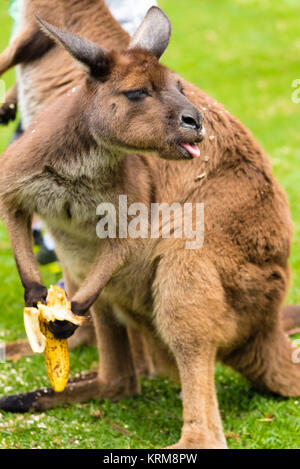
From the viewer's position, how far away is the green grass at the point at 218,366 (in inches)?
152

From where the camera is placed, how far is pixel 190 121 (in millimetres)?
3184

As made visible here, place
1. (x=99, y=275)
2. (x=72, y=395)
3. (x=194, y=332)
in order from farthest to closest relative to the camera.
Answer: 1. (x=72, y=395)
2. (x=194, y=332)
3. (x=99, y=275)

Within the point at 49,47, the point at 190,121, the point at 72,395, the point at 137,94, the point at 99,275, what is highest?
the point at 49,47

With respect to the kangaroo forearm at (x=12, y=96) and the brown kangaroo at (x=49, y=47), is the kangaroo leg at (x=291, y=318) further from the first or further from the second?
the kangaroo forearm at (x=12, y=96)

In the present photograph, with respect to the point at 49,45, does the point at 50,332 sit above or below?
below

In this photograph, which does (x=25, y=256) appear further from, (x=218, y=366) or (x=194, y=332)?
(x=218, y=366)

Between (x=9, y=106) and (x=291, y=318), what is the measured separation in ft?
7.29

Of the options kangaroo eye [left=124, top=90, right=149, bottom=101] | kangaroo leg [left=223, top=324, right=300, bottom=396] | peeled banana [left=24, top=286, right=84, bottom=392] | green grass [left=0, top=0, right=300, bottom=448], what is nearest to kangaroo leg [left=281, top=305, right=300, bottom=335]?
green grass [left=0, top=0, right=300, bottom=448]

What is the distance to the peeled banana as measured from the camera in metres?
3.32

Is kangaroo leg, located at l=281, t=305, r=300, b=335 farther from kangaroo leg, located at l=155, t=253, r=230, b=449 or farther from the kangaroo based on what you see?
the kangaroo

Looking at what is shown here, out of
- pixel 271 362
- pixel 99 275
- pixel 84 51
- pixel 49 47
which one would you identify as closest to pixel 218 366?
pixel 271 362

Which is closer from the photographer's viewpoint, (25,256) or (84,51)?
(84,51)

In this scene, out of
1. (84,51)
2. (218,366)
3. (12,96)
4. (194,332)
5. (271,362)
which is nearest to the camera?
(84,51)

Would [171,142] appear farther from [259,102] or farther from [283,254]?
[259,102]
